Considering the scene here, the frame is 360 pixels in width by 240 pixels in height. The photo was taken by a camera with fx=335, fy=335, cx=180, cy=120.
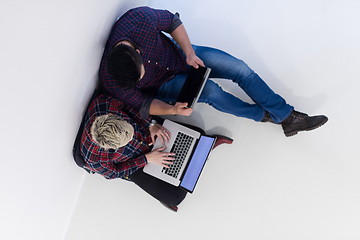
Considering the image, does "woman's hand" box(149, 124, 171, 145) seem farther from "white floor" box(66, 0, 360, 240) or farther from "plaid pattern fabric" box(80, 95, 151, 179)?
"white floor" box(66, 0, 360, 240)

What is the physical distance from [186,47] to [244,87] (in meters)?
0.45

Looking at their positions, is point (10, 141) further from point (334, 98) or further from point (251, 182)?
point (334, 98)

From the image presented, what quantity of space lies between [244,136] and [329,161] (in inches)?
22.4

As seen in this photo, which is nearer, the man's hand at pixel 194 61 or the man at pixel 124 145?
the man at pixel 124 145

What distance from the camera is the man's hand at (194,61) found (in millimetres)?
1851

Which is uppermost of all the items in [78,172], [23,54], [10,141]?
[23,54]

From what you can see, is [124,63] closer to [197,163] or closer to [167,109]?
[167,109]

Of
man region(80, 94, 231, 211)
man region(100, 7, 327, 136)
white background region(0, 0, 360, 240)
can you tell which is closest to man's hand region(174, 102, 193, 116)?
man region(100, 7, 327, 136)

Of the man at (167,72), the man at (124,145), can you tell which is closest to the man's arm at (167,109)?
the man at (167,72)

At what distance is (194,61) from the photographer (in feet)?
6.09

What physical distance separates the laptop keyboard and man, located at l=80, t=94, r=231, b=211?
0.14ft

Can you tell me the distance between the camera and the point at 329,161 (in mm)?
2189

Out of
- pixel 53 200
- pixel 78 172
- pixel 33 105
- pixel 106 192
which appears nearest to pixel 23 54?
pixel 33 105

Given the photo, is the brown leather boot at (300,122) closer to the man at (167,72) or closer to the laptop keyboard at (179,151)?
the man at (167,72)
